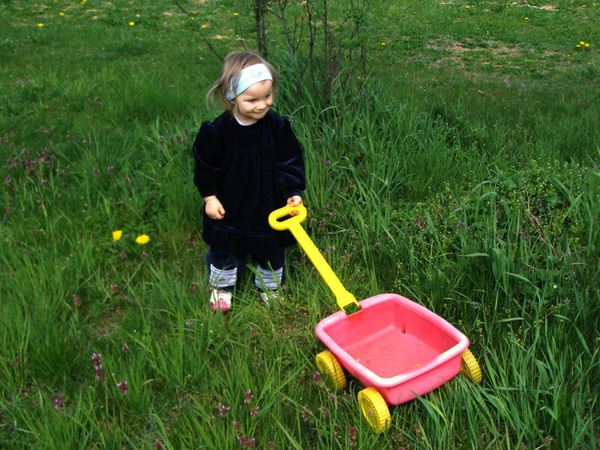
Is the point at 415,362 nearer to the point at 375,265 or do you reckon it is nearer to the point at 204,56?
the point at 375,265

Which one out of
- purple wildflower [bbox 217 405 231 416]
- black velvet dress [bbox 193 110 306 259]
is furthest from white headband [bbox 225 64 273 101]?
purple wildflower [bbox 217 405 231 416]

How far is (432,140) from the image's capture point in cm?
320

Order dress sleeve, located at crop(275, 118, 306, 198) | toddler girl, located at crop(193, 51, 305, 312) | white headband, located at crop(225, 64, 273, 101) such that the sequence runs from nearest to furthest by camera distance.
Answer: white headband, located at crop(225, 64, 273, 101) < toddler girl, located at crop(193, 51, 305, 312) < dress sleeve, located at crop(275, 118, 306, 198)

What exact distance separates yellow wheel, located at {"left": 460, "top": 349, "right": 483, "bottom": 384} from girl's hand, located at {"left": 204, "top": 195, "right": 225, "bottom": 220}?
1.08 metres

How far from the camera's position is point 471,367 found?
1883mm

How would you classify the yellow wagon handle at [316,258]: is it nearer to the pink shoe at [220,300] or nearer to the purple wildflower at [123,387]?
the pink shoe at [220,300]

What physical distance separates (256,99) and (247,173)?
1.06 ft

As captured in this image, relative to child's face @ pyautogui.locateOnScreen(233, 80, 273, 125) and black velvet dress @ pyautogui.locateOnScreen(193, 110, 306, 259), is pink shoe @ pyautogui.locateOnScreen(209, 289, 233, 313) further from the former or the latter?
child's face @ pyautogui.locateOnScreen(233, 80, 273, 125)

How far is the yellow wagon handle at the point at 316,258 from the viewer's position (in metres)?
2.06

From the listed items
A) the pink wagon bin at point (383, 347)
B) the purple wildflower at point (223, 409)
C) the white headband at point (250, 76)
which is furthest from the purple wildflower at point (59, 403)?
the white headband at point (250, 76)

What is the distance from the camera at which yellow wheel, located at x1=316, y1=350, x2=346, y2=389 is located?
191 centimetres

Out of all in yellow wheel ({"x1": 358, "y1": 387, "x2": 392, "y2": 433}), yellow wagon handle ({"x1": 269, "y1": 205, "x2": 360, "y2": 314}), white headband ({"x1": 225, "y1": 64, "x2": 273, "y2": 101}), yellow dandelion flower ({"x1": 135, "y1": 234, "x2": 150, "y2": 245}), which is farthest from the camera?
yellow dandelion flower ({"x1": 135, "y1": 234, "x2": 150, "y2": 245})

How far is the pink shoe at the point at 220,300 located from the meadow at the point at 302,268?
0.04m

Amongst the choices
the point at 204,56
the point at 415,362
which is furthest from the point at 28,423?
the point at 204,56
